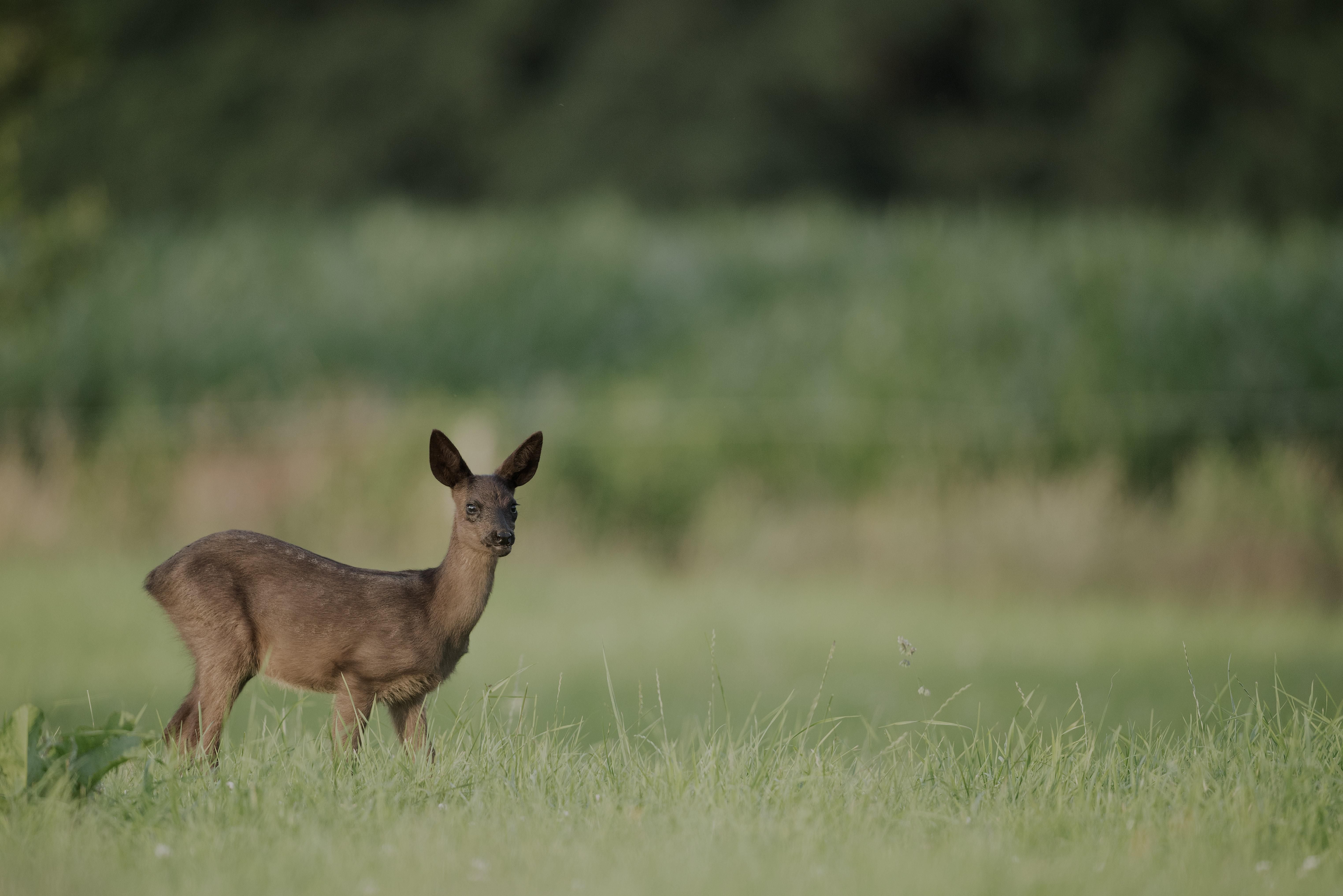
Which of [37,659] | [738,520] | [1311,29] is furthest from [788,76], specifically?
[37,659]

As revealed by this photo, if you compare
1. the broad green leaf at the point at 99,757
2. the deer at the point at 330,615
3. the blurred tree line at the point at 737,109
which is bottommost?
the broad green leaf at the point at 99,757

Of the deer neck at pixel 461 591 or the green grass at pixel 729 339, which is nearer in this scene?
the deer neck at pixel 461 591

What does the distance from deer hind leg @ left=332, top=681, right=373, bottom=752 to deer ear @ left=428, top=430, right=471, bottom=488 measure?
561 mm

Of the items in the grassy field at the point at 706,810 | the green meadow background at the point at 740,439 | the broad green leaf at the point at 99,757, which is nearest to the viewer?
the grassy field at the point at 706,810

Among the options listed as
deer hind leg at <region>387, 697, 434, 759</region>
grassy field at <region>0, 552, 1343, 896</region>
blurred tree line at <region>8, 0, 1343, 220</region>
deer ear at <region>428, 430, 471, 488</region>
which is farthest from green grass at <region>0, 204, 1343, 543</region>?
deer ear at <region>428, 430, 471, 488</region>

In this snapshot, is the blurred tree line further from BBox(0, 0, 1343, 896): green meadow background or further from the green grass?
the green grass

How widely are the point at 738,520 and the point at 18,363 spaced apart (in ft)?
22.4

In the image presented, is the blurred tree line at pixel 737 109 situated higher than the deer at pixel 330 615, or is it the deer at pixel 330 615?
the blurred tree line at pixel 737 109

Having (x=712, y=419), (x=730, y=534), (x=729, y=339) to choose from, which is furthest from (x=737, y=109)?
(x=730, y=534)

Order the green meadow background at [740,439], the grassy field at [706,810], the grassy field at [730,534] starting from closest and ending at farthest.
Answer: the grassy field at [706,810]
the grassy field at [730,534]
the green meadow background at [740,439]

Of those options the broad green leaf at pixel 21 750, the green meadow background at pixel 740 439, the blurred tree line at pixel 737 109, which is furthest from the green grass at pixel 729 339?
the broad green leaf at pixel 21 750

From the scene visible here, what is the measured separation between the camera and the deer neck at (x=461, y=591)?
11.9 ft

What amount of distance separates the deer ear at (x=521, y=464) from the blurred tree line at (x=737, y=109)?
64.3 ft

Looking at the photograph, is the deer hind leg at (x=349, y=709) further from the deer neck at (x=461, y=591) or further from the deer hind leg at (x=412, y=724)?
the deer neck at (x=461, y=591)
